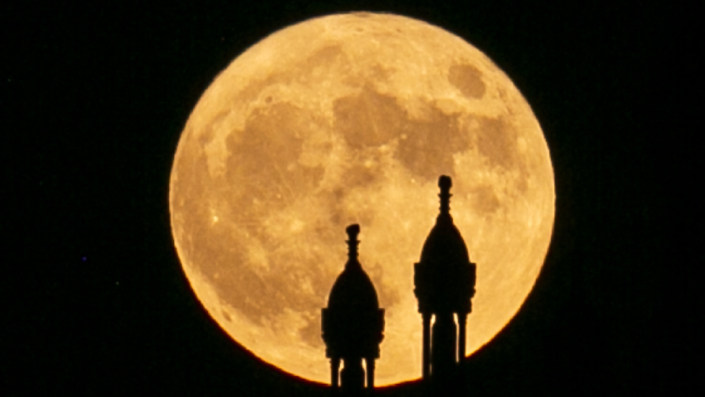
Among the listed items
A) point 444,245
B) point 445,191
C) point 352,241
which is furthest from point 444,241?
point 352,241

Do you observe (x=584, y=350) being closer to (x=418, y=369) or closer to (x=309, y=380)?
(x=418, y=369)

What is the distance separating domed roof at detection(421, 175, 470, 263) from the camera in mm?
24641

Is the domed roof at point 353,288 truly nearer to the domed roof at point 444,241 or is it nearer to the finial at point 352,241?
the finial at point 352,241

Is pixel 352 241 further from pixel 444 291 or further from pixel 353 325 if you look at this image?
pixel 444 291

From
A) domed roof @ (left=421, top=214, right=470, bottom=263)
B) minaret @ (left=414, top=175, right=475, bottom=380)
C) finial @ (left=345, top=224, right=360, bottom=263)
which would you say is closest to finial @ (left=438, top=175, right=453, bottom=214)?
minaret @ (left=414, top=175, right=475, bottom=380)

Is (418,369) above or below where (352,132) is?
below

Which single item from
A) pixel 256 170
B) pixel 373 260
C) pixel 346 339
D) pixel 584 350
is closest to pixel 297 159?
pixel 256 170

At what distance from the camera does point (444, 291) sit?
24.4 meters

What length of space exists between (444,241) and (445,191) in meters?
0.91

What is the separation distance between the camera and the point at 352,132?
2720cm

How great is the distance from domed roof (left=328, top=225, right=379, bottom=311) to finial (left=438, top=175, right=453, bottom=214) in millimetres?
1615

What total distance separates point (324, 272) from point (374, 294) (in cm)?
239

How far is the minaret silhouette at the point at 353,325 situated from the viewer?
24.8m

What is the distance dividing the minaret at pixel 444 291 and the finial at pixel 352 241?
1189 millimetres
